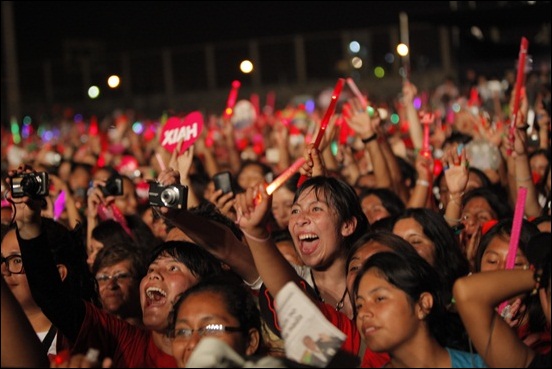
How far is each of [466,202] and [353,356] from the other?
3.09m

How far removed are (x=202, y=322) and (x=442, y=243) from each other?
6.10ft

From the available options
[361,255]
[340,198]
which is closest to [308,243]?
[340,198]

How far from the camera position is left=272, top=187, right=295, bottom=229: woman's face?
6.75m

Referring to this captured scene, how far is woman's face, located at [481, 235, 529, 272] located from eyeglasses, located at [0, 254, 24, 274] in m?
2.02

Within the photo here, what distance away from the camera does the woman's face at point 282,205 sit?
6.75 meters

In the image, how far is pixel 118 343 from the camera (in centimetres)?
423

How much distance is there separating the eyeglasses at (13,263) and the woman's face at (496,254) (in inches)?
79.5

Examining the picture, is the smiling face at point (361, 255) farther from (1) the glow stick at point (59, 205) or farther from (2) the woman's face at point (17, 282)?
(1) the glow stick at point (59, 205)

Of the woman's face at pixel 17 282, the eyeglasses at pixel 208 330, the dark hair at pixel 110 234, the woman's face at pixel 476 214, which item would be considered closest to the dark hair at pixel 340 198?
the woman's face at pixel 17 282

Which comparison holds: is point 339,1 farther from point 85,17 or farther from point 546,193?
point 546,193

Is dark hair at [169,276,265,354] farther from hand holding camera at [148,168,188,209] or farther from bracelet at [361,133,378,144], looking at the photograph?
bracelet at [361,133,378,144]

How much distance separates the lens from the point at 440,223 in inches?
209

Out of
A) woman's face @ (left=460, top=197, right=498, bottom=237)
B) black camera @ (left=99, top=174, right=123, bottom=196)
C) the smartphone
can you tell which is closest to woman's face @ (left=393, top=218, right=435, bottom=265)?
the smartphone

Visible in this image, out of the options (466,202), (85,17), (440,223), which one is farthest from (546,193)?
(85,17)
